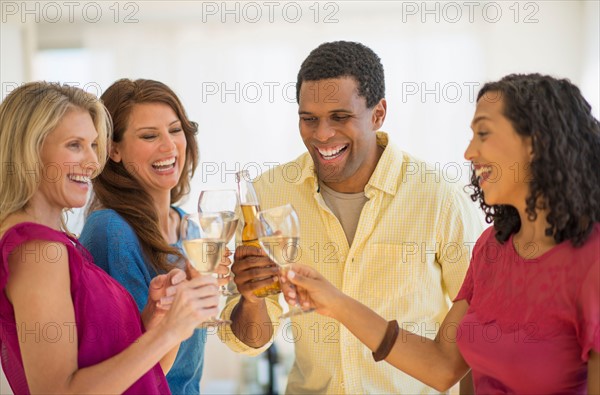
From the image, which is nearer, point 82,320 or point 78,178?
point 82,320

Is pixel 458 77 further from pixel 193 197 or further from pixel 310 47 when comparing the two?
pixel 193 197

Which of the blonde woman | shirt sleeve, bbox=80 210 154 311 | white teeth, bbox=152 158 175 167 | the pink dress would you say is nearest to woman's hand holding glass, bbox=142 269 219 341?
the blonde woman

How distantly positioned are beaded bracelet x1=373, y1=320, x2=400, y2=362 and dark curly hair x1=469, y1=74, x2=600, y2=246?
0.44 m

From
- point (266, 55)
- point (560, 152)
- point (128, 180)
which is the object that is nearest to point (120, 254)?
point (128, 180)

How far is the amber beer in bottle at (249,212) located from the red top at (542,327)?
1.64ft

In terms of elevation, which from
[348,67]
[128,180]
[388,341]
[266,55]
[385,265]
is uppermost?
[266,55]

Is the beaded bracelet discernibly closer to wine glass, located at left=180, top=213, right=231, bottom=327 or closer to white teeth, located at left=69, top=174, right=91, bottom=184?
wine glass, located at left=180, top=213, right=231, bottom=327

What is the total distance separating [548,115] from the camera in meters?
1.49

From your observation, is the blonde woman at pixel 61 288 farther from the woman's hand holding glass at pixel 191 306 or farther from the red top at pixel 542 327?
the red top at pixel 542 327

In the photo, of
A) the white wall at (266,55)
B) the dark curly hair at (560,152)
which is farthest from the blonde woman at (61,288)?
the white wall at (266,55)

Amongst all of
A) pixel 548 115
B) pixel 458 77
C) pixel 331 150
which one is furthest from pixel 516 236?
pixel 458 77

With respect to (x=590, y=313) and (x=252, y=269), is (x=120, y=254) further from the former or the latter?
(x=590, y=313)

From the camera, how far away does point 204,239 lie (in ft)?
4.96

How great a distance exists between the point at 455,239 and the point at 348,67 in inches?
24.4
